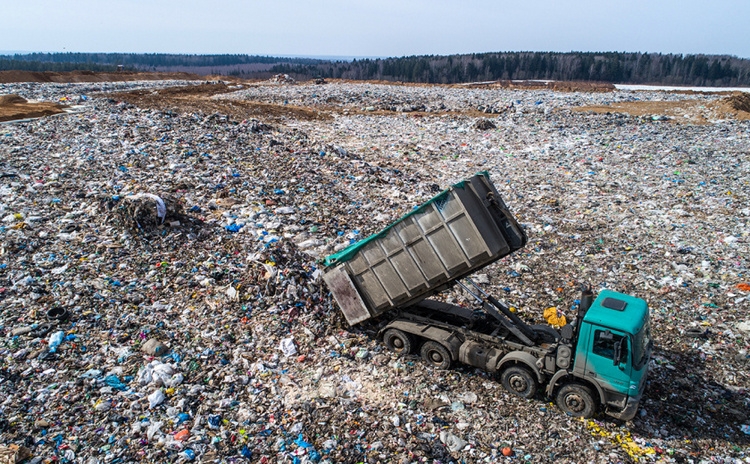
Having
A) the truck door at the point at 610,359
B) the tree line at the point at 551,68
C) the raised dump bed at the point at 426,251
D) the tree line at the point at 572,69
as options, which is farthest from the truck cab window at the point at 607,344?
the tree line at the point at 572,69

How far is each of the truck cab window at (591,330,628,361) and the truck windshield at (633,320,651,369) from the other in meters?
0.10

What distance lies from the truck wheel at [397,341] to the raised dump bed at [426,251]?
318 mm

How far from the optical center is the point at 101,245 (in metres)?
7.32

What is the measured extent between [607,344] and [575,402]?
2.59ft

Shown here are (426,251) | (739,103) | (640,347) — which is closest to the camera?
(640,347)

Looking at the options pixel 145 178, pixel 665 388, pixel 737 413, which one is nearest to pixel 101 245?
pixel 145 178

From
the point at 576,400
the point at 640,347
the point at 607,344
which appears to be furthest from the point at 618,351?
the point at 576,400

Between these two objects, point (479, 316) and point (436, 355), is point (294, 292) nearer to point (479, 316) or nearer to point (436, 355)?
point (436, 355)

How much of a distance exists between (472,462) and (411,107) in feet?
72.3

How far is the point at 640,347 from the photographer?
434 centimetres

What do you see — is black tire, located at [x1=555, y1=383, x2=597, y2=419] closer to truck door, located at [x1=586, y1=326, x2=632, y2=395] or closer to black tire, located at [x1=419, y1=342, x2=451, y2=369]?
truck door, located at [x1=586, y1=326, x2=632, y2=395]

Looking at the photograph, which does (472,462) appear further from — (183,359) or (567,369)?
(183,359)

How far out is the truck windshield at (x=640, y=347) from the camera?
14.0ft

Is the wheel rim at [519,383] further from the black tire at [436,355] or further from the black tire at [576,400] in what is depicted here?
the black tire at [436,355]
